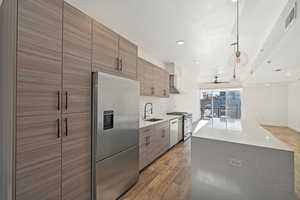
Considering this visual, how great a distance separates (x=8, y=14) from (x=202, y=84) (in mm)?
9473

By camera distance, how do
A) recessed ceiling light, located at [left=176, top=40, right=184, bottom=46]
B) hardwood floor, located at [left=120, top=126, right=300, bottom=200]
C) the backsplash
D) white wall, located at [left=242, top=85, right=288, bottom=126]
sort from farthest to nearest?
white wall, located at [left=242, top=85, right=288, bottom=126] → the backsplash → recessed ceiling light, located at [left=176, top=40, right=184, bottom=46] → hardwood floor, located at [left=120, top=126, right=300, bottom=200]

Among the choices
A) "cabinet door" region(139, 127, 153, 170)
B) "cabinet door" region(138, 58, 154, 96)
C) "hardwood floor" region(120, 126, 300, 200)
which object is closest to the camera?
"hardwood floor" region(120, 126, 300, 200)

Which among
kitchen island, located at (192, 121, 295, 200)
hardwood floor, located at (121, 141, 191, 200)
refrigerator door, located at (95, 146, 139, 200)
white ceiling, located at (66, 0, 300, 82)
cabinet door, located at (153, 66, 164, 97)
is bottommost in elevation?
hardwood floor, located at (121, 141, 191, 200)

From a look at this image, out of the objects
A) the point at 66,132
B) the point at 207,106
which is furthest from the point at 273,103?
the point at 66,132

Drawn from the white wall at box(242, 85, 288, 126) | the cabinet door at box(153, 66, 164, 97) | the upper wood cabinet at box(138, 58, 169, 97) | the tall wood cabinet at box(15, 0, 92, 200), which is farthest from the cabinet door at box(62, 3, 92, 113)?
the white wall at box(242, 85, 288, 126)

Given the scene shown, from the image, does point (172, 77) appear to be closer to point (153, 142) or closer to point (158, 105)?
point (158, 105)

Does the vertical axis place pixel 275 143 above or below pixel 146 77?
below

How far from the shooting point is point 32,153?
1.09m

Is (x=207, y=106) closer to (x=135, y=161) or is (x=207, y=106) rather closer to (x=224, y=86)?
(x=224, y=86)

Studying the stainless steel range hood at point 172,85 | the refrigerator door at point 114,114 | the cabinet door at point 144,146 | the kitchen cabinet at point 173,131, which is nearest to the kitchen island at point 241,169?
the refrigerator door at point 114,114

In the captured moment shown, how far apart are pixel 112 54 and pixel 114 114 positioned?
0.81 meters

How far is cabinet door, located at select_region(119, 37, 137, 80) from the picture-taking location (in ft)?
6.59

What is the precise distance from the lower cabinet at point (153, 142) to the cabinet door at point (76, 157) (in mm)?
1105

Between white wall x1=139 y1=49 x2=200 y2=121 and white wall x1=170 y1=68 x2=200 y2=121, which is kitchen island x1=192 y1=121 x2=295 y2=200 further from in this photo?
white wall x1=170 y1=68 x2=200 y2=121
